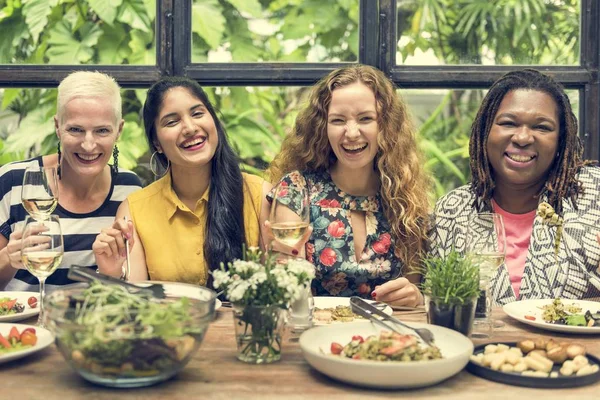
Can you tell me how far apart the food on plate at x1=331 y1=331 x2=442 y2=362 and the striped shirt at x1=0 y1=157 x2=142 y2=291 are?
1.34 m

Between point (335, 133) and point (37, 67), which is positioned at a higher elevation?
point (37, 67)

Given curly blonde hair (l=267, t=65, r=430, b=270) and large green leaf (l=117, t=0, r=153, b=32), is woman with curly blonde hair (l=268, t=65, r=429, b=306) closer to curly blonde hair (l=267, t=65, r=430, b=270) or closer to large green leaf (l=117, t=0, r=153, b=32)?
curly blonde hair (l=267, t=65, r=430, b=270)

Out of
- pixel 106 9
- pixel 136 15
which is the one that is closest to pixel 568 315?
pixel 136 15

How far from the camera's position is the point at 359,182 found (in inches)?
98.8

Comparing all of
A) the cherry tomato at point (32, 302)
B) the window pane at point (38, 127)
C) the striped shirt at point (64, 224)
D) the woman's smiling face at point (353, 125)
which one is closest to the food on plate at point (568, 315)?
the woman's smiling face at point (353, 125)

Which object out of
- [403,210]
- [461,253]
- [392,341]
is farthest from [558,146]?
[392,341]

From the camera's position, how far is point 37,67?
9.96 ft

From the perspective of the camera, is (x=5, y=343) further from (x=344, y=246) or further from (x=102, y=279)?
(x=344, y=246)

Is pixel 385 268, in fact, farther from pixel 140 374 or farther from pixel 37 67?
pixel 37 67

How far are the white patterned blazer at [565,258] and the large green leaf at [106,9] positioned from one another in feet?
5.47

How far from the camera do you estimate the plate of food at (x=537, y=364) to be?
51.6 inches

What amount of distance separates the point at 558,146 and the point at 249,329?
1.45m

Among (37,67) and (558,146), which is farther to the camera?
(37,67)

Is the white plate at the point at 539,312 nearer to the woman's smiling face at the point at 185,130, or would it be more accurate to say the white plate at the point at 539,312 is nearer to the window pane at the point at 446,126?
the woman's smiling face at the point at 185,130
